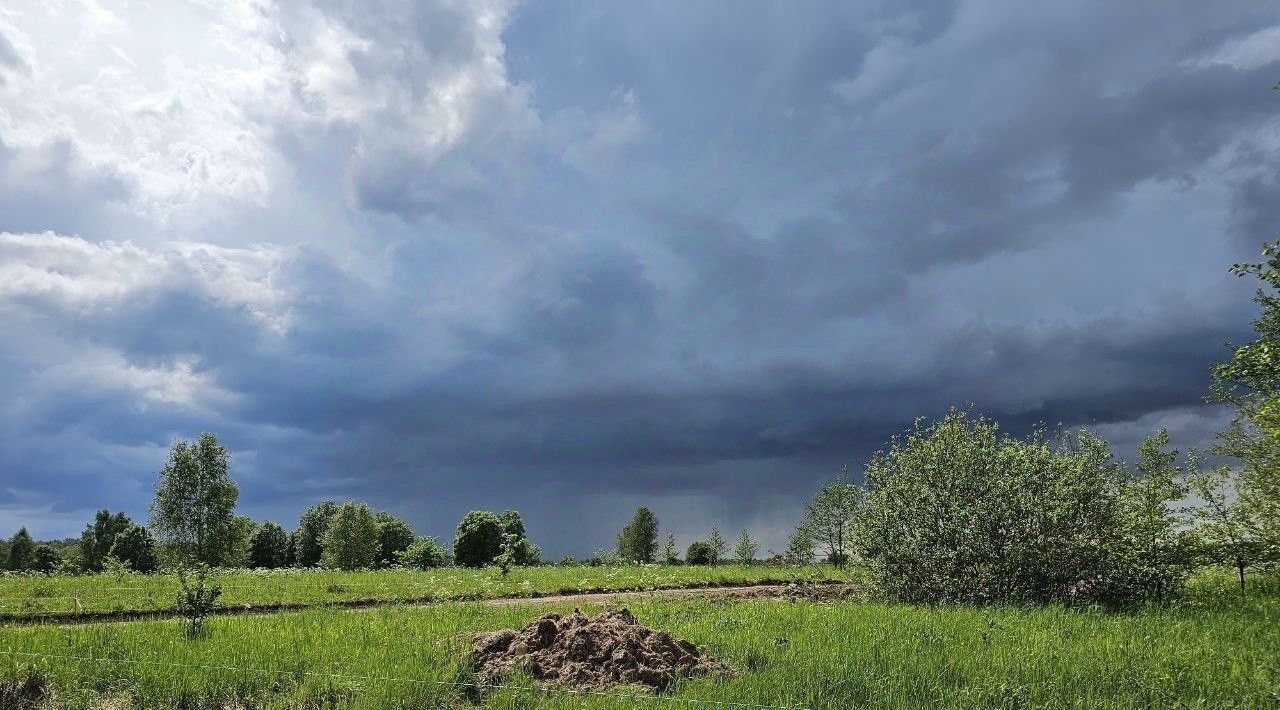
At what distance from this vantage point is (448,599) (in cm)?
2405

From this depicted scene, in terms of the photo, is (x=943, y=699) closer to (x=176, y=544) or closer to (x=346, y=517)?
(x=176, y=544)

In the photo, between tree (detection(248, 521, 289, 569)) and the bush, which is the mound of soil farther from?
tree (detection(248, 521, 289, 569))

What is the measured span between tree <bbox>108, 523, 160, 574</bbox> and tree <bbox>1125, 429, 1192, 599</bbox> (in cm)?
9229

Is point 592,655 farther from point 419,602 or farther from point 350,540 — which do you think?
point 350,540

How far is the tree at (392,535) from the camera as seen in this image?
90312 mm

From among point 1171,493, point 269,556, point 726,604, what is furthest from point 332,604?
point 269,556

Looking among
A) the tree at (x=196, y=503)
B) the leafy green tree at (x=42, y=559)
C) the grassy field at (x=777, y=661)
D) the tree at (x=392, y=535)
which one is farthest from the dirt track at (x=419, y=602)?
the leafy green tree at (x=42, y=559)

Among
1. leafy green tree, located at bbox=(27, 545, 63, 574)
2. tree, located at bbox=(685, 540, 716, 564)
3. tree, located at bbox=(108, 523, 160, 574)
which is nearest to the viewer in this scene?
tree, located at bbox=(685, 540, 716, 564)

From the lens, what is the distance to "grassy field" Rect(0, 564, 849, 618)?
2259 cm

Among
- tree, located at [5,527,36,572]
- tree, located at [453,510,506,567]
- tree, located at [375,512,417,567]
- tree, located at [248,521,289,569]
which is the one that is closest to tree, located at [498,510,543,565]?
tree, located at [453,510,506,567]

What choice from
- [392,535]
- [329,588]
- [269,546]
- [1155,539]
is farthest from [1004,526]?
[269,546]

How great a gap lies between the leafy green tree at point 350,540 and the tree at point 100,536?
34985 millimetres

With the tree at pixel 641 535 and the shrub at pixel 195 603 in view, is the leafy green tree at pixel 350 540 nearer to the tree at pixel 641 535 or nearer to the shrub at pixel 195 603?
the tree at pixel 641 535

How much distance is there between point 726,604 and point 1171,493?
42.2ft
